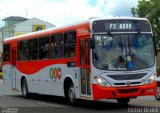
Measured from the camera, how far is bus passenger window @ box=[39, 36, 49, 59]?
66.1 ft

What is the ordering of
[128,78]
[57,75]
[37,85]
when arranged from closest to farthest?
[128,78] → [57,75] → [37,85]

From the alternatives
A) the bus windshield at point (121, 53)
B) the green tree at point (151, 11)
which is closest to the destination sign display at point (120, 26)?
the bus windshield at point (121, 53)

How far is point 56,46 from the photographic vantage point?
19.1 m

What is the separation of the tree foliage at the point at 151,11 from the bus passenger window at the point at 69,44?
41467 mm

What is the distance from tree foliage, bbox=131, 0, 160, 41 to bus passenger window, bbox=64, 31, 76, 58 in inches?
1633

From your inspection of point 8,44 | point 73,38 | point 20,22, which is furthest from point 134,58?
point 20,22

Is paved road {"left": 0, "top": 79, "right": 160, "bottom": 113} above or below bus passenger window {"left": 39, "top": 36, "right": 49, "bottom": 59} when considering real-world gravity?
below

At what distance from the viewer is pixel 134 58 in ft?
52.6

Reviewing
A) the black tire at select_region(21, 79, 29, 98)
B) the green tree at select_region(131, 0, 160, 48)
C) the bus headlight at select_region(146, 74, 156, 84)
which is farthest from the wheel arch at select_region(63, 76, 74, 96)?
the green tree at select_region(131, 0, 160, 48)

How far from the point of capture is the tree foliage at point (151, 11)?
5962cm

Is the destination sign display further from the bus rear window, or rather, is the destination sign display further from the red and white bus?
the bus rear window

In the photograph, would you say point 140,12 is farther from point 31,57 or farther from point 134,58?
point 134,58

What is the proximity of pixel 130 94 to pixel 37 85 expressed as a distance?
6.95 metres

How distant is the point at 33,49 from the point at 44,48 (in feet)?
4.83
